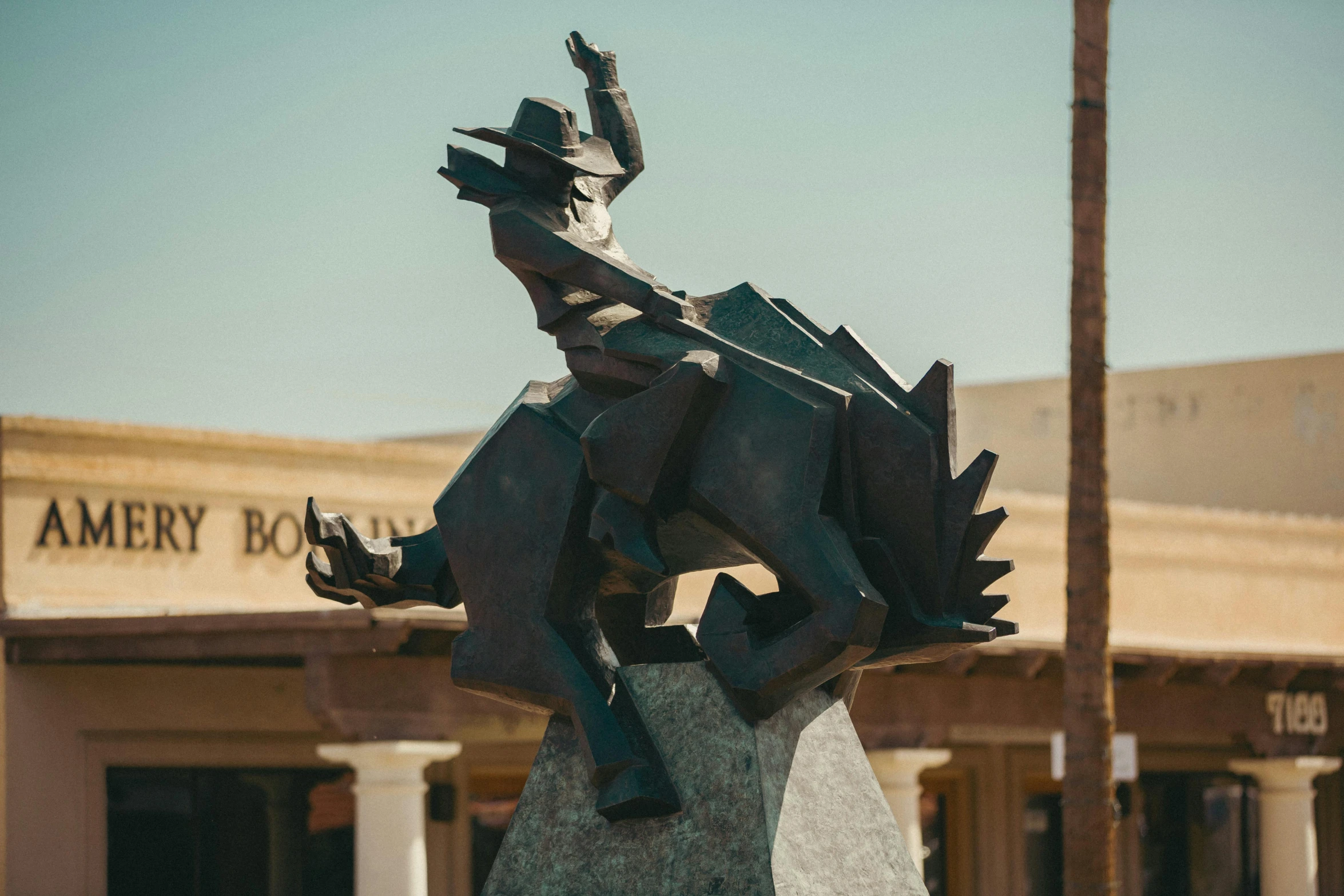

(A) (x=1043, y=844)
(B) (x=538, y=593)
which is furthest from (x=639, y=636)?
(A) (x=1043, y=844)

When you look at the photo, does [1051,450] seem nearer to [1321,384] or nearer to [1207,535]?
[1321,384]

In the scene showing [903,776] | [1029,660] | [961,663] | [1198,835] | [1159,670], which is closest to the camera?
[961,663]

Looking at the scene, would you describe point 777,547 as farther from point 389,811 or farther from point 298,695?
point 298,695

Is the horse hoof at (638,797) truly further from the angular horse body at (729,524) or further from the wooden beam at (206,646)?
the wooden beam at (206,646)

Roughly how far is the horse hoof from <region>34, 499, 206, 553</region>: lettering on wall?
379 inches

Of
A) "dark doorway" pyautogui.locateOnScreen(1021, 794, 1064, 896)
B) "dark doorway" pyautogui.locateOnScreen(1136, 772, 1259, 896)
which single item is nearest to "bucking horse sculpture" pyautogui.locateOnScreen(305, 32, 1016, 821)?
"dark doorway" pyautogui.locateOnScreen(1021, 794, 1064, 896)

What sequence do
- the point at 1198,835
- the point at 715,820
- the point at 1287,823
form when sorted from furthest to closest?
the point at 1198,835
the point at 1287,823
the point at 715,820

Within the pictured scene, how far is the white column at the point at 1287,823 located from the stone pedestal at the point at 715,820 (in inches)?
500

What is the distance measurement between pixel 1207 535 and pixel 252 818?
10.9 metres

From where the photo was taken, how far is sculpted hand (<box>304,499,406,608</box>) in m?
5.13

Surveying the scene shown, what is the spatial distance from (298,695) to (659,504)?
9796 millimetres

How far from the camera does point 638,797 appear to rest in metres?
4.71

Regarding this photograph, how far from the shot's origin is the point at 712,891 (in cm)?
468

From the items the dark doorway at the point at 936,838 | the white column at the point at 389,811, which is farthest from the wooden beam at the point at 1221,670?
the white column at the point at 389,811
